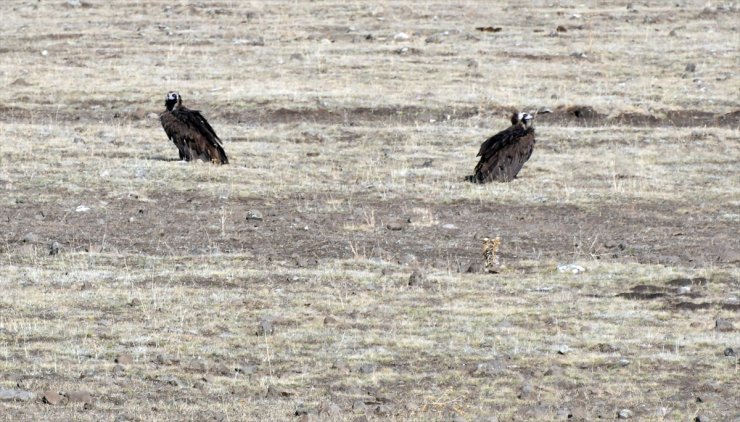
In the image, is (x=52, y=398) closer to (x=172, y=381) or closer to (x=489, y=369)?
(x=172, y=381)

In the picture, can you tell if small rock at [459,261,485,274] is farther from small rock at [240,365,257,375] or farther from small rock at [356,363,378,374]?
small rock at [240,365,257,375]

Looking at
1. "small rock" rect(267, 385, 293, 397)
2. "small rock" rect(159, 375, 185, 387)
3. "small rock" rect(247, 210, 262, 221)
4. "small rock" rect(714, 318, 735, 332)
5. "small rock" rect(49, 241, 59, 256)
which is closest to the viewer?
"small rock" rect(267, 385, 293, 397)

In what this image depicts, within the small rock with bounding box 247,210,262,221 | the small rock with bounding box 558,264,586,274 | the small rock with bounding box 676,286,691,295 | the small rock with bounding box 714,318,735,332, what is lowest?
the small rock with bounding box 247,210,262,221

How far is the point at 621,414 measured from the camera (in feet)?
31.0

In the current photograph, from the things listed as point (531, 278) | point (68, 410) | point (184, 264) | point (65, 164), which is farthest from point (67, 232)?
point (68, 410)

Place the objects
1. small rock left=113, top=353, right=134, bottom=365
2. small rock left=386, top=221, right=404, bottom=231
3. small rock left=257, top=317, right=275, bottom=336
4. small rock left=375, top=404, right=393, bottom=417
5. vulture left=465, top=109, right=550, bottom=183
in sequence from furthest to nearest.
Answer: vulture left=465, top=109, right=550, bottom=183 < small rock left=386, top=221, right=404, bottom=231 < small rock left=257, top=317, right=275, bottom=336 < small rock left=113, top=353, right=134, bottom=365 < small rock left=375, top=404, right=393, bottom=417

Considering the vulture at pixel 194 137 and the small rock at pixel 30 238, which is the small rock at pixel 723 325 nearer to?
the small rock at pixel 30 238

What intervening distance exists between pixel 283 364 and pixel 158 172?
28.5ft

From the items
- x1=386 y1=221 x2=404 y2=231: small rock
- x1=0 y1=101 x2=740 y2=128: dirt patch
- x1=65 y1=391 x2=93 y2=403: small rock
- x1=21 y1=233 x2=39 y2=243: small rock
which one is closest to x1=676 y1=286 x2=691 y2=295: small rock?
x1=386 y1=221 x2=404 y2=231: small rock

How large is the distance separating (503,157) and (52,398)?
1005cm

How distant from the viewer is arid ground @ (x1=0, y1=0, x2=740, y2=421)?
398 inches

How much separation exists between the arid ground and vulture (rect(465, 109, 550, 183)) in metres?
0.25

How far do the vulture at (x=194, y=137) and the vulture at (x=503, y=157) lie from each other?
3.40 meters

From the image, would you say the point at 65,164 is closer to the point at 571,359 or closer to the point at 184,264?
the point at 184,264
